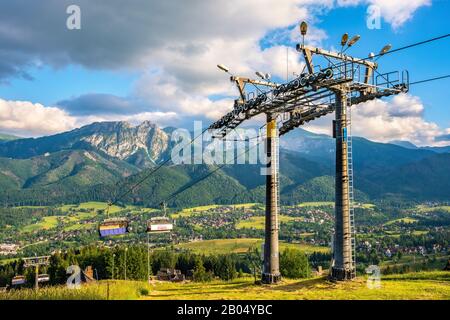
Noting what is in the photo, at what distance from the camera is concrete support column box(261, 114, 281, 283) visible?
3156 cm

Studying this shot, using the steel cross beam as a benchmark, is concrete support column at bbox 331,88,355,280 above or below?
below

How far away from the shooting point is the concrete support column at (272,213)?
31.6m

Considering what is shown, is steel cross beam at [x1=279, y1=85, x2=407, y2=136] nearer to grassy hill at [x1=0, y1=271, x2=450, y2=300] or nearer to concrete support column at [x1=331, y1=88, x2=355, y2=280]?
concrete support column at [x1=331, y1=88, x2=355, y2=280]

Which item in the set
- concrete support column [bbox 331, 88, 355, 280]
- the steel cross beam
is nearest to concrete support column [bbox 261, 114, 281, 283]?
the steel cross beam

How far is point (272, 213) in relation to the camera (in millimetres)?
31859

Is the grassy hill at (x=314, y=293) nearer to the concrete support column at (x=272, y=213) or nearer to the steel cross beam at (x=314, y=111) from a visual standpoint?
the concrete support column at (x=272, y=213)

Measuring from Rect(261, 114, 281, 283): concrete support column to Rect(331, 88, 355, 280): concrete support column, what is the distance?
21.5 feet

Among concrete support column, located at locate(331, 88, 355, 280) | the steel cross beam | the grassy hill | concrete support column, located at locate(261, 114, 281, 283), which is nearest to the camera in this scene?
the grassy hill

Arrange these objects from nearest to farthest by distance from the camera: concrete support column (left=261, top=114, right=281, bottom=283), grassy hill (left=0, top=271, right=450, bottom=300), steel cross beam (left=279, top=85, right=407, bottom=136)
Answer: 1. grassy hill (left=0, top=271, right=450, bottom=300)
2. steel cross beam (left=279, top=85, right=407, bottom=136)
3. concrete support column (left=261, top=114, right=281, bottom=283)

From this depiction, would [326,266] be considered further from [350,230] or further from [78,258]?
[350,230]

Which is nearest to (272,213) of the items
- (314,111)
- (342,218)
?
(342,218)

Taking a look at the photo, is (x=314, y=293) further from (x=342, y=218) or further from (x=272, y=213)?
(x=272, y=213)
